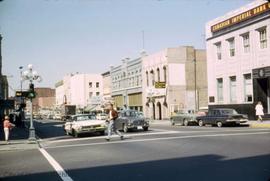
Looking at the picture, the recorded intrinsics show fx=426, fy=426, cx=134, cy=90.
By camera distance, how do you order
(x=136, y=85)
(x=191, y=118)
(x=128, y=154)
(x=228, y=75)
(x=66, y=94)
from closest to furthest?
1. (x=128, y=154)
2. (x=191, y=118)
3. (x=228, y=75)
4. (x=136, y=85)
5. (x=66, y=94)

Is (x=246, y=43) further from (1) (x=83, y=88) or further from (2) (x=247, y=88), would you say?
(1) (x=83, y=88)

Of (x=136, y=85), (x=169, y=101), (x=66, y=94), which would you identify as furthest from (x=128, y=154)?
(x=66, y=94)

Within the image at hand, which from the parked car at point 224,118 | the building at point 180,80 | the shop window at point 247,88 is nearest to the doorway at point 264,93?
the shop window at point 247,88

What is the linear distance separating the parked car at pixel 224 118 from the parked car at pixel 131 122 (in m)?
6.14

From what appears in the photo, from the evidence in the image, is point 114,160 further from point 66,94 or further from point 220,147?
point 66,94

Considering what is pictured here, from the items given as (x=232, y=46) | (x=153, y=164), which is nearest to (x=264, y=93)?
(x=232, y=46)

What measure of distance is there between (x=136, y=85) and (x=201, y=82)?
1299 centimetres

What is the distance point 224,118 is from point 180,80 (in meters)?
24.1

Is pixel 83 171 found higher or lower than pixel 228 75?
lower

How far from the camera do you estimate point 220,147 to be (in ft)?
50.5

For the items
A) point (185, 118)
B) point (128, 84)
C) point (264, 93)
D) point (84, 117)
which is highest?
point (128, 84)

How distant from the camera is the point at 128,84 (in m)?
69.6

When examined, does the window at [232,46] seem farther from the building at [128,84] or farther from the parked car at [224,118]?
the building at [128,84]

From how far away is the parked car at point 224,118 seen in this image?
101 ft
